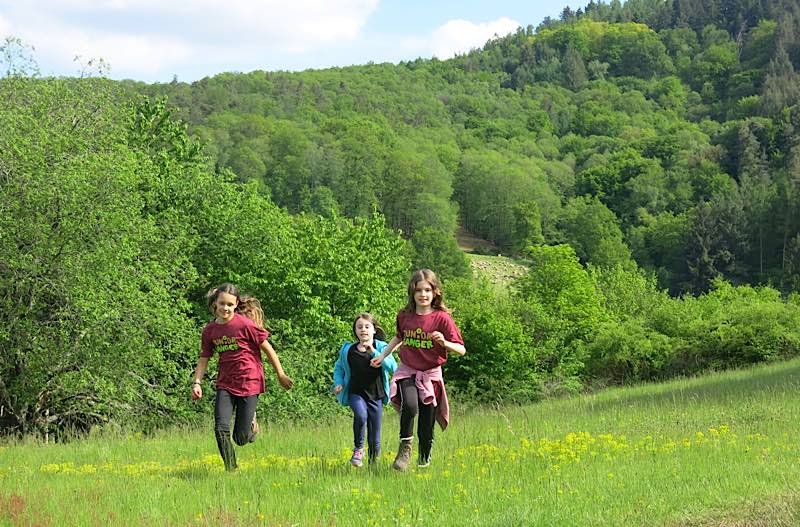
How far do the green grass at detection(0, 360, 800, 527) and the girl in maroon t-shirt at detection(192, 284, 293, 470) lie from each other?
1.36ft

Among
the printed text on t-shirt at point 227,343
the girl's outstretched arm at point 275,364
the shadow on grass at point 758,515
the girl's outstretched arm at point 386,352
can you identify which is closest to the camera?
the shadow on grass at point 758,515

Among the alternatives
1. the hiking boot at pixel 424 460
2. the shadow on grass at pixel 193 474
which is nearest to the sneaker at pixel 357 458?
the hiking boot at pixel 424 460

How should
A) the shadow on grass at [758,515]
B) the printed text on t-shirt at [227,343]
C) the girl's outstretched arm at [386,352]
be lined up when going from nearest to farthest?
1. the shadow on grass at [758,515]
2. the printed text on t-shirt at [227,343]
3. the girl's outstretched arm at [386,352]

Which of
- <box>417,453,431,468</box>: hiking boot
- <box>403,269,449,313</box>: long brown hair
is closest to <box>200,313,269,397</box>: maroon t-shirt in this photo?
<box>403,269,449,313</box>: long brown hair

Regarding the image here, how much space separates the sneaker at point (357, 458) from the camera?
29.4 feet

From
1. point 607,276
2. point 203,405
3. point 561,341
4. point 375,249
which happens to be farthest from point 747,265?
point 203,405

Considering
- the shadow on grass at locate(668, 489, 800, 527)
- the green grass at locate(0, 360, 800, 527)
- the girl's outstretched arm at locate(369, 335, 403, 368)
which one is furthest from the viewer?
the girl's outstretched arm at locate(369, 335, 403, 368)

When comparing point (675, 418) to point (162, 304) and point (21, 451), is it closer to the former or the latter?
point (21, 451)

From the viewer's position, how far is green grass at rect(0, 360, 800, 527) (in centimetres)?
645

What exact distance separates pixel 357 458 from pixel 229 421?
49.9 inches

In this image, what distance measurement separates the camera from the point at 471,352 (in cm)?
3850

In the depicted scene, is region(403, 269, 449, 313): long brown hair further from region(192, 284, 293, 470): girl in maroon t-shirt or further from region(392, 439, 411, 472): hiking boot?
region(192, 284, 293, 470): girl in maroon t-shirt

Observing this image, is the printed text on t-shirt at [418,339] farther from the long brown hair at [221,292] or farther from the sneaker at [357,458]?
the long brown hair at [221,292]

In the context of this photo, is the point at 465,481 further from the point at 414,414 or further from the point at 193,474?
the point at 193,474
